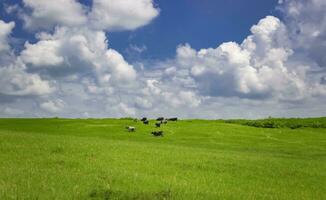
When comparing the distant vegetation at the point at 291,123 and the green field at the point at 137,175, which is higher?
the distant vegetation at the point at 291,123

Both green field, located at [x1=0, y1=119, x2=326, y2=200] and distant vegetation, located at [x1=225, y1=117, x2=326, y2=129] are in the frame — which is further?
distant vegetation, located at [x1=225, y1=117, x2=326, y2=129]

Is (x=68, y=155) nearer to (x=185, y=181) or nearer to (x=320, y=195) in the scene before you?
(x=185, y=181)

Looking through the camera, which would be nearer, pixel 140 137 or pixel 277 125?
pixel 140 137

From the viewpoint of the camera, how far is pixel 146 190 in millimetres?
20797

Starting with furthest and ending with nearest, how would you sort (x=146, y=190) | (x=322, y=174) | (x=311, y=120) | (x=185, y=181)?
(x=311, y=120) < (x=322, y=174) < (x=185, y=181) < (x=146, y=190)

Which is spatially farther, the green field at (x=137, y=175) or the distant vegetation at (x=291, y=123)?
the distant vegetation at (x=291, y=123)

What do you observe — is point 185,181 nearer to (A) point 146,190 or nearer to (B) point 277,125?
(A) point 146,190

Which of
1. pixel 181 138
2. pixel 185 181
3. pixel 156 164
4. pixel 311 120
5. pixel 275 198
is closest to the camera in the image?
pixel 275 198

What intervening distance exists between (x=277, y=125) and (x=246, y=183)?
78.0 metres

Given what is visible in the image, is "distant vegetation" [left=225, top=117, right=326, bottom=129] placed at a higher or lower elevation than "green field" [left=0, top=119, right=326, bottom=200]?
higher

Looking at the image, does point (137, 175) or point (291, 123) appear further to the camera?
point (291, 123)

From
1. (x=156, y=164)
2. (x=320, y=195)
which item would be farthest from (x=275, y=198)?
(x=156, y=164)

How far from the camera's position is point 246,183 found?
87.0ft

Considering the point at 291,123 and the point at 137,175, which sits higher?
the point at 291,123
